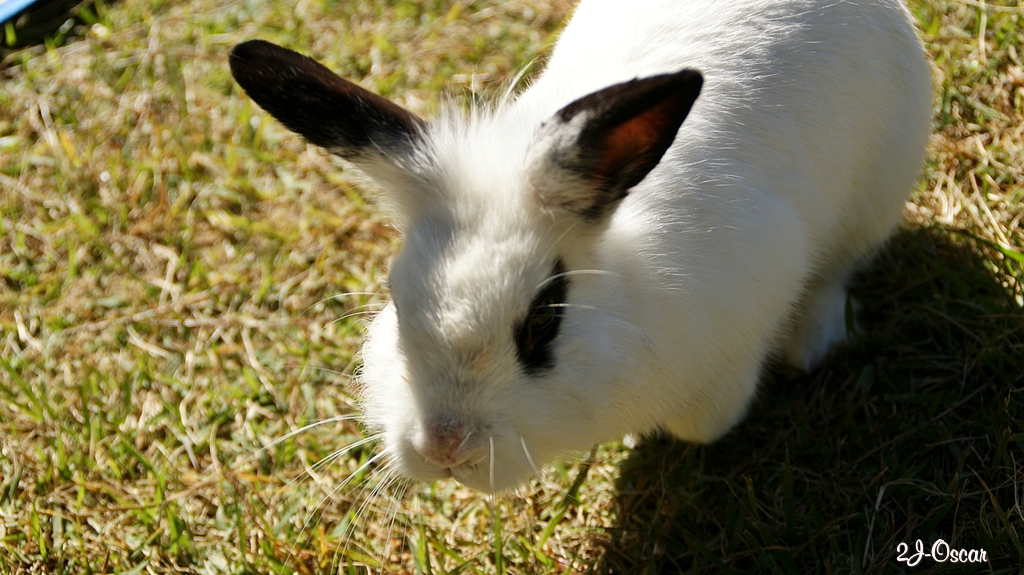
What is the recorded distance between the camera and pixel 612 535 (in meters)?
3.24

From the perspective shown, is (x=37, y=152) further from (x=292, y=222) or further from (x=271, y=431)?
Result: (x=271, y=431)

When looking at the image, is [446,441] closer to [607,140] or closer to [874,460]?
[607,140]

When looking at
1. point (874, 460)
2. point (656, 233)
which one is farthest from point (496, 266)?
point (874, 460)

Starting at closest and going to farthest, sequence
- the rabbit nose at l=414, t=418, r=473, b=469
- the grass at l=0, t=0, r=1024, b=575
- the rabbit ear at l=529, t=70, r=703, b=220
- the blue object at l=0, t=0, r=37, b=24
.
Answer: the rabbit ear at l=529, t=70, r=703, b=220, the rabbit nose at l=414, t=418, r=473, b=469, the grass at l=0, t=0, r=1024, b=575, the blue object at l=0, t=0, r=37, b=24

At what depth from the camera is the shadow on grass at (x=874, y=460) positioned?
9.61 ft

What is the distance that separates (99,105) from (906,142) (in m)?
4.66

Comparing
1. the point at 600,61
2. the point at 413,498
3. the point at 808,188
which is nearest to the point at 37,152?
the point at 413,498

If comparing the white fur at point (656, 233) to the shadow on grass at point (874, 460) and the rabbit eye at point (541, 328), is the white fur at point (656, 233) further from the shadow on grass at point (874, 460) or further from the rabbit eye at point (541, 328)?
the shadow on grass at point (874, 460)

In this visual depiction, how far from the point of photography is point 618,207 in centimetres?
254

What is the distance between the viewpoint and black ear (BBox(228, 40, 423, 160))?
245 cm

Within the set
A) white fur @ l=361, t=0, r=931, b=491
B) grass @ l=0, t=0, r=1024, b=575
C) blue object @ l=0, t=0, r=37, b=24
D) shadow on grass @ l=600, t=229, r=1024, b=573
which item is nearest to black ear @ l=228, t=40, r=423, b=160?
white fur @ l=361, t=0, r=931, b=491

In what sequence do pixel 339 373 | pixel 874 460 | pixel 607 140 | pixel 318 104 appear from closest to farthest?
pixel 607 140 < pixel 318 104 < pixel 874 460 < pixel 339 373

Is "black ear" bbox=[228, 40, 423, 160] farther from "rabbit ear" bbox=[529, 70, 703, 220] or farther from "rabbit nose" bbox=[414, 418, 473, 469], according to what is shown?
"rabbit nose" bbox=[414, 418, 473, 469]

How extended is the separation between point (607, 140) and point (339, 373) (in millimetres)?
2116
